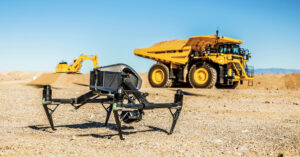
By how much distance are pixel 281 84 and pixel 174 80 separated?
465 inches

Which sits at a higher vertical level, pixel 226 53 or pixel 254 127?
pixel 226 53

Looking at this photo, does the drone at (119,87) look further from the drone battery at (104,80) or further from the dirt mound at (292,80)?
the dirt mound at (292,80)

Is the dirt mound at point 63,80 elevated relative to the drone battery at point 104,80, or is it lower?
lower

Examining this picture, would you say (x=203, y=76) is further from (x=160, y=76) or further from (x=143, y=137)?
(x=143, y=137)

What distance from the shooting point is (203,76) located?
65.6 feet

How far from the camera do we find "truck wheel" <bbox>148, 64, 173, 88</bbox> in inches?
890

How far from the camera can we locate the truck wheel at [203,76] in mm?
19328

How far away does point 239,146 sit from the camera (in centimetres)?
488

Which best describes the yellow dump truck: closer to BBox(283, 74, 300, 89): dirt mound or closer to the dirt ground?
BBox(283, 74, 300, 89): dirt mound

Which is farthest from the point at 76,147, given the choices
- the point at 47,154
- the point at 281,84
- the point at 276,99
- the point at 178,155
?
the point at 281,84

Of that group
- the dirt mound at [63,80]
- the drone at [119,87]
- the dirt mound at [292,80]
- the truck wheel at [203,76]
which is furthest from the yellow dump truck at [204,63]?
the drone at [119,87]

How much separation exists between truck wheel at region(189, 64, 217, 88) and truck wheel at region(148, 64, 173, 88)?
247cm

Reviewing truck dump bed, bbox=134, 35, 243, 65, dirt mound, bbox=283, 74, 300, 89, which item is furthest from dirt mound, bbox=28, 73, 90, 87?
dirt mound, bbox=283, 74, 300, 89

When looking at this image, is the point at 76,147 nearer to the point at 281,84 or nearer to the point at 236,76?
the point at 236,76
